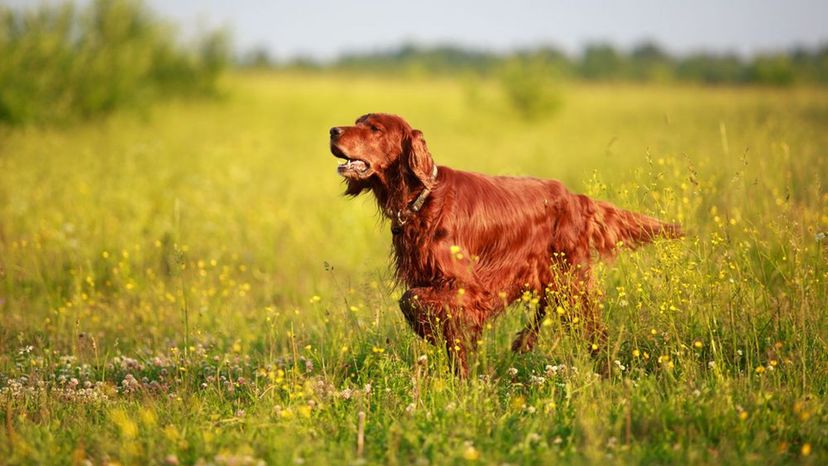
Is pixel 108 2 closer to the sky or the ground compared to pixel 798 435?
closer to the sky

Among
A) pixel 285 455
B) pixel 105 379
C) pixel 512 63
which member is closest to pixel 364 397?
pixel 285 455

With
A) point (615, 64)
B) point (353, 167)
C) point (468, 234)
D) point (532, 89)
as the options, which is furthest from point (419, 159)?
point (615, 64)

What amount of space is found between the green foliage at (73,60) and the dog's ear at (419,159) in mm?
13556

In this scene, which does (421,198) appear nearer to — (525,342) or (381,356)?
(381,356)

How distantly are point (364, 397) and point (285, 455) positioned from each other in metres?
0.73

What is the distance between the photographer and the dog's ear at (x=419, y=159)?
400 centimetres

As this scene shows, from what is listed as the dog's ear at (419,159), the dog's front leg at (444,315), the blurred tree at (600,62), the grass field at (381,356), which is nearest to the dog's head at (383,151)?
the dog's ear at (419,159)

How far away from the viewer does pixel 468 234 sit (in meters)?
4.14

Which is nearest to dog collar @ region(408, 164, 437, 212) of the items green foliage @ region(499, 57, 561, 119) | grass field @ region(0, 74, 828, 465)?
grass field @ region(0, 74, 828, 465)

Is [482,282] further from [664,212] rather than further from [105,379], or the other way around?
[105,379]

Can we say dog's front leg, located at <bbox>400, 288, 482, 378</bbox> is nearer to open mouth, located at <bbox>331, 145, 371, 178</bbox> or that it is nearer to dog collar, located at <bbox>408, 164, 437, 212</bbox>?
dog collar, located at <bbox>408, 164, 437, 212</bbox>

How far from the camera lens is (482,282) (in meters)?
4.18

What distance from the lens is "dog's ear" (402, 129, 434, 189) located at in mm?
4004

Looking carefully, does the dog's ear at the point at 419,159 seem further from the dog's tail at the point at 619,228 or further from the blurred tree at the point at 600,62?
the blurred tree at the point at 600,62
